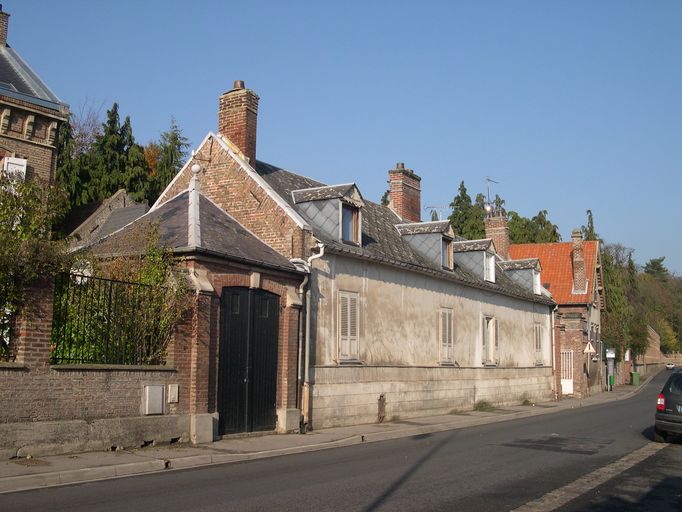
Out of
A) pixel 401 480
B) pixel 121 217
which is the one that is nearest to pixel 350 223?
pixel 401 480

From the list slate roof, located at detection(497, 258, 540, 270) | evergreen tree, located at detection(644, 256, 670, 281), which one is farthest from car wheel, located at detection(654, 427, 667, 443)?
evergreen tree, located at detection(644, 256, 670, 281)

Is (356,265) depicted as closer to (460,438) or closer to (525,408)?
(460,438)

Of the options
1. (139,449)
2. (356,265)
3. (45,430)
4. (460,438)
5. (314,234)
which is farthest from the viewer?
(356,265)

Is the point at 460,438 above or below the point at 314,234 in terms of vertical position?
below

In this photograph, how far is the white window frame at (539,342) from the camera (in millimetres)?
32184

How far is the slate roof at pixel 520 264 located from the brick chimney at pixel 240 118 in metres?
16.8

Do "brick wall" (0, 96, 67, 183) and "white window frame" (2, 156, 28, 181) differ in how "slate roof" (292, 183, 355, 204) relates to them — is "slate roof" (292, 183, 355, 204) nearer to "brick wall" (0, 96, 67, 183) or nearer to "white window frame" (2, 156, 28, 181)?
"brick wall" (0, 96, 67, 183)

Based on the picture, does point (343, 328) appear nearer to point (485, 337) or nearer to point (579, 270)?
point (485, 337)

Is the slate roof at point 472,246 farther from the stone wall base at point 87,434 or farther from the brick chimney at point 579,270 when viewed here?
the stone wall base at point 87,434

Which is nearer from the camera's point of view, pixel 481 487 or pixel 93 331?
pixel 481 487

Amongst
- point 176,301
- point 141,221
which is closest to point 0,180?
point 176,301

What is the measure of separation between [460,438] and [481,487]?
7181 millimetres

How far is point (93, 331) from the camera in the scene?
13.3m

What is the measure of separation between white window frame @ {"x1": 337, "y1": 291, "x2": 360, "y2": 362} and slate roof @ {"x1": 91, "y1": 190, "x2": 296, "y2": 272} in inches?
94.9
